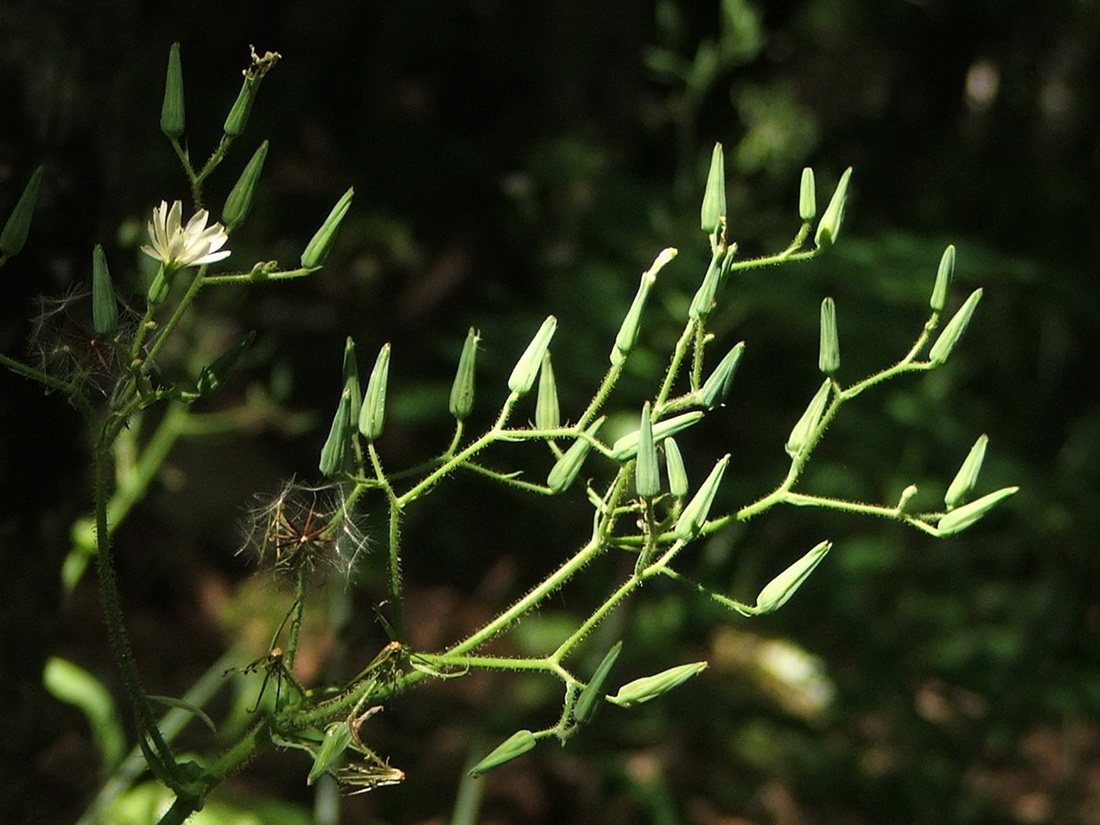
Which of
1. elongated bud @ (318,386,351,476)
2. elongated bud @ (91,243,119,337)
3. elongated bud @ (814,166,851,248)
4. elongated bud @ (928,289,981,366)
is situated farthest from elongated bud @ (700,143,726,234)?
elongated bud @ (91,243,119,337)

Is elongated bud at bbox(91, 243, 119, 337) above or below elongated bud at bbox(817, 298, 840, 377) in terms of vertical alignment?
above

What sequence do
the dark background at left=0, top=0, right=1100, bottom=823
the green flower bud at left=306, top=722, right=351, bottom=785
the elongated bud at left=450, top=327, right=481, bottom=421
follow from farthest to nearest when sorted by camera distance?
1. the dark background at left=0, top=0, right=1100, bottom=823
2. the elongated bud at left=450, top=327, right=481, bottom=421
3. the green flower bud at left=306, top=722, right=351, bottom=785

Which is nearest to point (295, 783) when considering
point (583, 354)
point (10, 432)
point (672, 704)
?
point (672, 704)

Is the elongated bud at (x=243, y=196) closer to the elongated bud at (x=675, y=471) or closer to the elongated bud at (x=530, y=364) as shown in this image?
the elongated bud at (x=530, y=364)

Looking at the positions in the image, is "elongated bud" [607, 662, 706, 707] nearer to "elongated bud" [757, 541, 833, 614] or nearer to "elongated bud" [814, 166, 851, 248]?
"elongated bud" [757, 541, 833, 614]

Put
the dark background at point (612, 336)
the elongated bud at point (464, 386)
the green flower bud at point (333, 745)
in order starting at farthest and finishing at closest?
the dark background at point (612, 336) → the elongated bud at point (464, 386) → the green flower bud at point (333, 745)

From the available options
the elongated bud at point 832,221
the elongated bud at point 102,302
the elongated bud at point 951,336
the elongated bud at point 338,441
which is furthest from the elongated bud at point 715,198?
the elongated bud at point 102,302

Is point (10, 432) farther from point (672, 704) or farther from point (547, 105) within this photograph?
point (547, 105)
